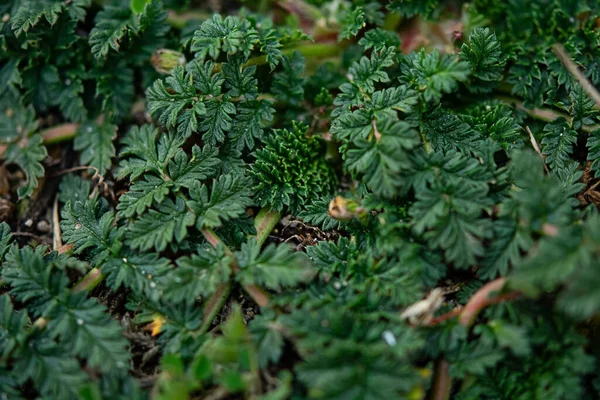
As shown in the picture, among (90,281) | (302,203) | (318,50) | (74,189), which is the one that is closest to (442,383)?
(302,203)

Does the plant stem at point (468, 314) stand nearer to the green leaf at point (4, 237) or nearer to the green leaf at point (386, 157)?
the green leaf at point (386, 157)

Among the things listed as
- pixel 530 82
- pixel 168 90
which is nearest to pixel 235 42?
pixel 168 90

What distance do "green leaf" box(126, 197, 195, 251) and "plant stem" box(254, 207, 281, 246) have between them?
0.35 meters

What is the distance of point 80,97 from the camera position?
2957 mm

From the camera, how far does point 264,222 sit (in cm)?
261

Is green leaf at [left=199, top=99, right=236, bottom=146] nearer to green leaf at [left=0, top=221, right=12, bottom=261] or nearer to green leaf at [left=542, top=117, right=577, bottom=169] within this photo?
green leaf at [left=0, top=221, right=12, bottom=261]

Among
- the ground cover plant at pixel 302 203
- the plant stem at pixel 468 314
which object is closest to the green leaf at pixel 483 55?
the ground cover plant at pixel 302 203

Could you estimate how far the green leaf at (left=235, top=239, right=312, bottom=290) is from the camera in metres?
2.09

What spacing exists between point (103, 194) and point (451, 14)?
7.05ft

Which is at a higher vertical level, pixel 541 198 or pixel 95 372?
pixel 541 198

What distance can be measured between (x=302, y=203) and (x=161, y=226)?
0.65m

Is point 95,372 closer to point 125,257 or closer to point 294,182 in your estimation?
point 125,257

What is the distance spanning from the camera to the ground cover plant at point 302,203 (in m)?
1.99

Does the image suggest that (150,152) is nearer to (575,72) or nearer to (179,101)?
(179,101)
